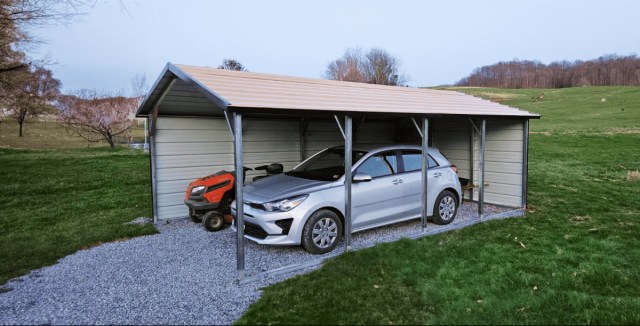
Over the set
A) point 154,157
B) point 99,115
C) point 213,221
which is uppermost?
point 99,115

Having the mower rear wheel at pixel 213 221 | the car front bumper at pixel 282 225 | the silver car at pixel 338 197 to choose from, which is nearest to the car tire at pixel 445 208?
the silver car at pixel 338 197

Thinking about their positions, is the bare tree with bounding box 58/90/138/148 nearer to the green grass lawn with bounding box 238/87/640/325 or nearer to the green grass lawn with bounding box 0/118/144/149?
the green grass lawn with bounding box 0/118/144/149

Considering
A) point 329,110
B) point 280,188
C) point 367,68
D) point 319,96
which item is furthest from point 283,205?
point 367,68

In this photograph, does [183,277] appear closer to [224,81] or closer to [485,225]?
[224,81]

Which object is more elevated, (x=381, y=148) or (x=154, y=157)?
(x=381, y=148)

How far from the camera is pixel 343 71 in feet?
155

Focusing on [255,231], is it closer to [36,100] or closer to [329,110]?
[329,110]

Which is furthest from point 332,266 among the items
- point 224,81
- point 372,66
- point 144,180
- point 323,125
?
point 372,66

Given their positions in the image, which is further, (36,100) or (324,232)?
(36,100)

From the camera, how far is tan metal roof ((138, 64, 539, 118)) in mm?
4645

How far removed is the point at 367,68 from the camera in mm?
49188

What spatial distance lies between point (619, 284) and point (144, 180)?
12085mm

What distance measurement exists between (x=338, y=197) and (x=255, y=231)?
130 cm

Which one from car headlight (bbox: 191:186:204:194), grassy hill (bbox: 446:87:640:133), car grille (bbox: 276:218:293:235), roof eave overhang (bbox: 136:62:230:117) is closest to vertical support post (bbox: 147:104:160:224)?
roof eave overhang (bbox: 136:62:230:117)
